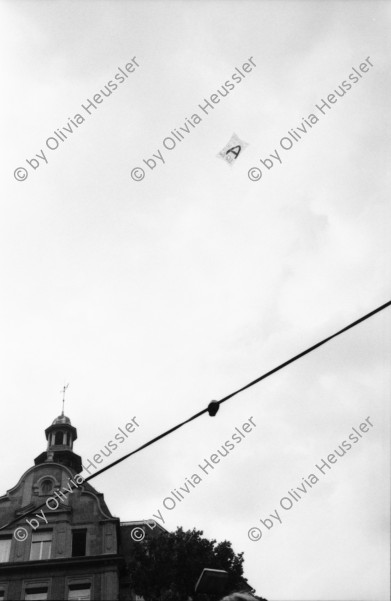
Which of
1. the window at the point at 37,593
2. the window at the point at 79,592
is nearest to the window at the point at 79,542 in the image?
the window at the point at 79,592

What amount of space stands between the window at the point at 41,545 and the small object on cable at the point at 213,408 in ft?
83.1

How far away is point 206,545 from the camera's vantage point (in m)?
28.3

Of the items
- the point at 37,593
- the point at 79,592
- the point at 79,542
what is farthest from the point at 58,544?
the point at 79,592

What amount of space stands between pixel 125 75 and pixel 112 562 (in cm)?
2283

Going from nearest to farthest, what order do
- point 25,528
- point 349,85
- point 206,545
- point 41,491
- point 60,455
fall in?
1. point 349,85
2. point 206,545
3. point 25,528
4. point 41,491
5. point 60,455

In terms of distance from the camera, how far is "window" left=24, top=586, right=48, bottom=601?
28734 millimetres

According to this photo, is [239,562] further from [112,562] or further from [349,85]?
[349,85]

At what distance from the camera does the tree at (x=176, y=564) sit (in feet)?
88.4

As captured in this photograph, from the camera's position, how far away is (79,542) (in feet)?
101

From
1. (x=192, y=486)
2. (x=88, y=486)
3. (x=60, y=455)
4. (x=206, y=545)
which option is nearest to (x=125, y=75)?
(x=192, y=486)

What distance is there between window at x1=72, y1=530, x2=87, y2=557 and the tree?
12.0ft

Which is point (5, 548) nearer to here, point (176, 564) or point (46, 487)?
point (46, 487)

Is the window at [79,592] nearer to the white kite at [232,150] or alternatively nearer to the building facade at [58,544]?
the building facade at [58,544]

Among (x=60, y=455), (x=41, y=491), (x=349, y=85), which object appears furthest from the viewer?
(x=60, y=455)
